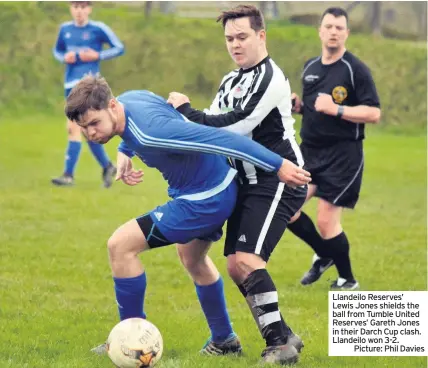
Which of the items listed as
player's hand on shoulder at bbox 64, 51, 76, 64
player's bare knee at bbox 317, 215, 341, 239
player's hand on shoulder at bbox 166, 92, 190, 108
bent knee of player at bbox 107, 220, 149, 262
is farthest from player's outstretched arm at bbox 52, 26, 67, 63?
bent knee of player at bbox 107, 220, 149, 262

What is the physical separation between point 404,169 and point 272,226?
1350 cm

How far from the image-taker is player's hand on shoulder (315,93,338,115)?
8.88 m

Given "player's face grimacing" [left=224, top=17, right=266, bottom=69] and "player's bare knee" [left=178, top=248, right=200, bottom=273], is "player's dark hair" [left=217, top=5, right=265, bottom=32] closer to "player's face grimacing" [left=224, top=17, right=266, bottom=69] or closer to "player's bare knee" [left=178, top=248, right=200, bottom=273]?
"player's face grimacing" [left=224, top=17, right=266, bottom=69]

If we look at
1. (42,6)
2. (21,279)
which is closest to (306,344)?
(21,279)

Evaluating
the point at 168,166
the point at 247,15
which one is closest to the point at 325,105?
the point at 247,15

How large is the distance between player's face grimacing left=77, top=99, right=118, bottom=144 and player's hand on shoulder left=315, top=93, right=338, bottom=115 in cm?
310

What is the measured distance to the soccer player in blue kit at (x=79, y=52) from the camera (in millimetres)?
15148

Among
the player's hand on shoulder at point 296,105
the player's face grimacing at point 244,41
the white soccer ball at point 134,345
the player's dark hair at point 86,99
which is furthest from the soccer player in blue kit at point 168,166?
the player's hand on shoulder at point 296,105

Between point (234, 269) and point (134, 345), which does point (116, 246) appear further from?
point (234, 269)

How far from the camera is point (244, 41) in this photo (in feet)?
21.4

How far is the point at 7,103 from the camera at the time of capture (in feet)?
82.1

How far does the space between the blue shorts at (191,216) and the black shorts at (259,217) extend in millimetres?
122

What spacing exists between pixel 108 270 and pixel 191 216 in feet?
12.0

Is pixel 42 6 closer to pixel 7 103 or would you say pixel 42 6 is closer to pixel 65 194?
pixel 7 103
